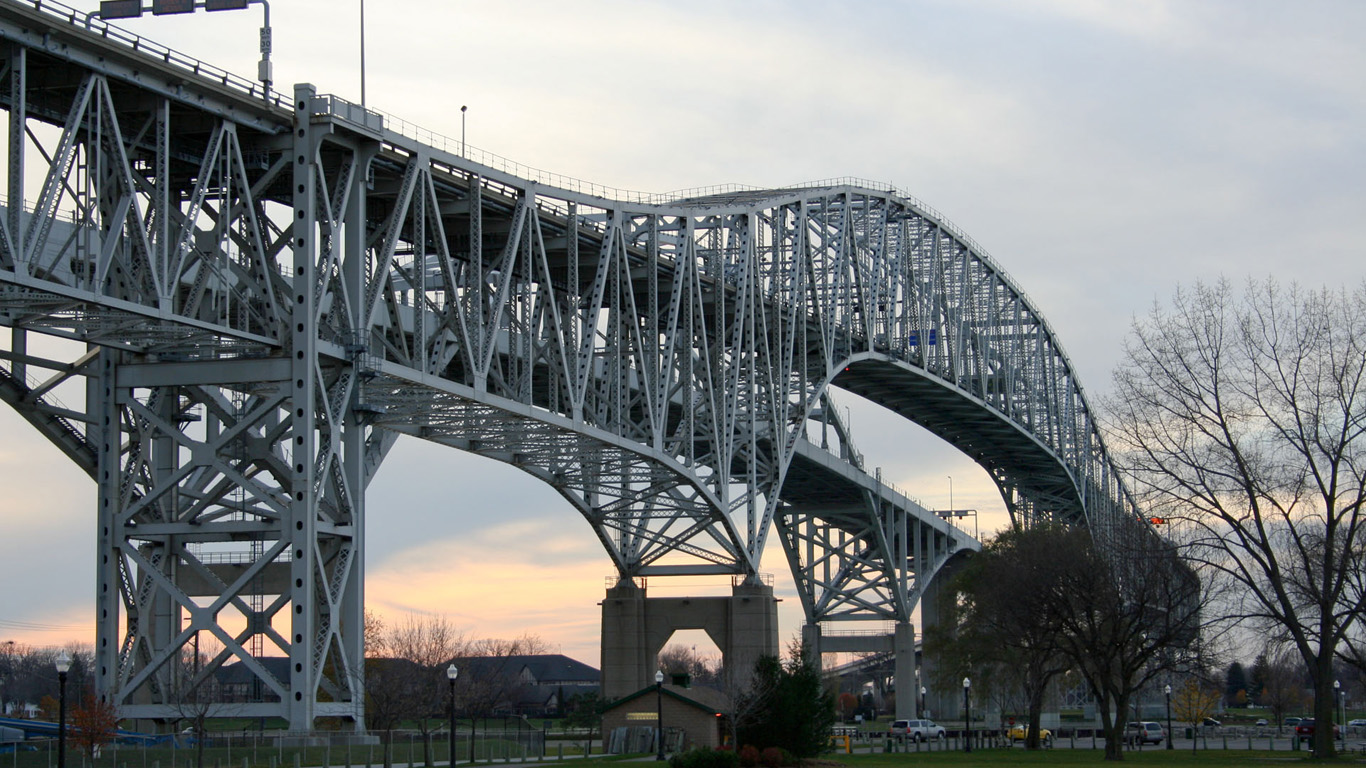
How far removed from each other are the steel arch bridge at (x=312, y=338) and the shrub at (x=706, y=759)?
29.5ft

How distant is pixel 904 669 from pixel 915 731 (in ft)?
67.7

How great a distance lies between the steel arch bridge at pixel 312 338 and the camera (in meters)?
37.8

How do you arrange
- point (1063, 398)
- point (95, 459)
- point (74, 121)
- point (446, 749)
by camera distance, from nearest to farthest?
point (74, 121) → point (95, 459) → point (446, 749) → point (1063, 398)

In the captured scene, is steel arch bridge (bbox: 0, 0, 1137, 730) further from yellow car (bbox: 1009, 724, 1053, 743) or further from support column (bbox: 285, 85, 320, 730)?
yellow car (bbox: 1009, 724, 1053, 743)

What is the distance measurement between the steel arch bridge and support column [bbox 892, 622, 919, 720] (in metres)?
30.0

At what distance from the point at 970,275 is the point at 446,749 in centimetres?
7101

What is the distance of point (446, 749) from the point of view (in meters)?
49.4

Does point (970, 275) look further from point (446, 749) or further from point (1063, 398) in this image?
point (446, 749)

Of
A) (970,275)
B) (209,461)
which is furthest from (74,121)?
(970,275)

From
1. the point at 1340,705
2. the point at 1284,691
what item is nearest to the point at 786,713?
the point at 1340,705

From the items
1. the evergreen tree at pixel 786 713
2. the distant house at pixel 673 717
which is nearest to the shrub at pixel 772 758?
the evergreen tree at pixel 786 713

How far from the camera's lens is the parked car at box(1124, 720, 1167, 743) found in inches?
3268

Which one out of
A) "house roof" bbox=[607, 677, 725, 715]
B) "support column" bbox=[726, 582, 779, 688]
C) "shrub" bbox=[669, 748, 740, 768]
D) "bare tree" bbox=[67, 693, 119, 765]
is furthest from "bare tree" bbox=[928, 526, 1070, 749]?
"bare tree" bbox=[67, 693, 119, 765]

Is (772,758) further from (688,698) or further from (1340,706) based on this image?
(1340,706)
